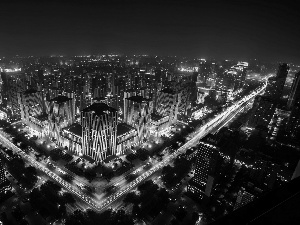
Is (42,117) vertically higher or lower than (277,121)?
lower

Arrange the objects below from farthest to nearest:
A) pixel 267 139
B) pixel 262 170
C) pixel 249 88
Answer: pixel 249 88
pixel 267 139
pixel 262 170

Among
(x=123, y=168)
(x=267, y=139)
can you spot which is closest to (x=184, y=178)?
(x=123, y=168)

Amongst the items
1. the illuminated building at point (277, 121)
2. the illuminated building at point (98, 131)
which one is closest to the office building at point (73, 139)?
the illuminated building at point (98, 131)

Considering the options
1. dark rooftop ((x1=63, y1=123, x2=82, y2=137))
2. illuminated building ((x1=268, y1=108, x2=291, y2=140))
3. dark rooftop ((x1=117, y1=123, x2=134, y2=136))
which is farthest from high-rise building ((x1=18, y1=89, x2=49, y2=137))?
illuminated building ((x1=268, y1=108, x2=291, y2=140))

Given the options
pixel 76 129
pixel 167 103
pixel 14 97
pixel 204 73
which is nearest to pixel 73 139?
pixel 76 129

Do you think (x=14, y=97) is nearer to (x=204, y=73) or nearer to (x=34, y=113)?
(x=34, y=113)

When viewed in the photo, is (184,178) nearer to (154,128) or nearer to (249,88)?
(154,128)

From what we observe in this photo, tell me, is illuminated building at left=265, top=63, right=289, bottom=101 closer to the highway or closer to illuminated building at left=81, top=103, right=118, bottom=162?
the highway
